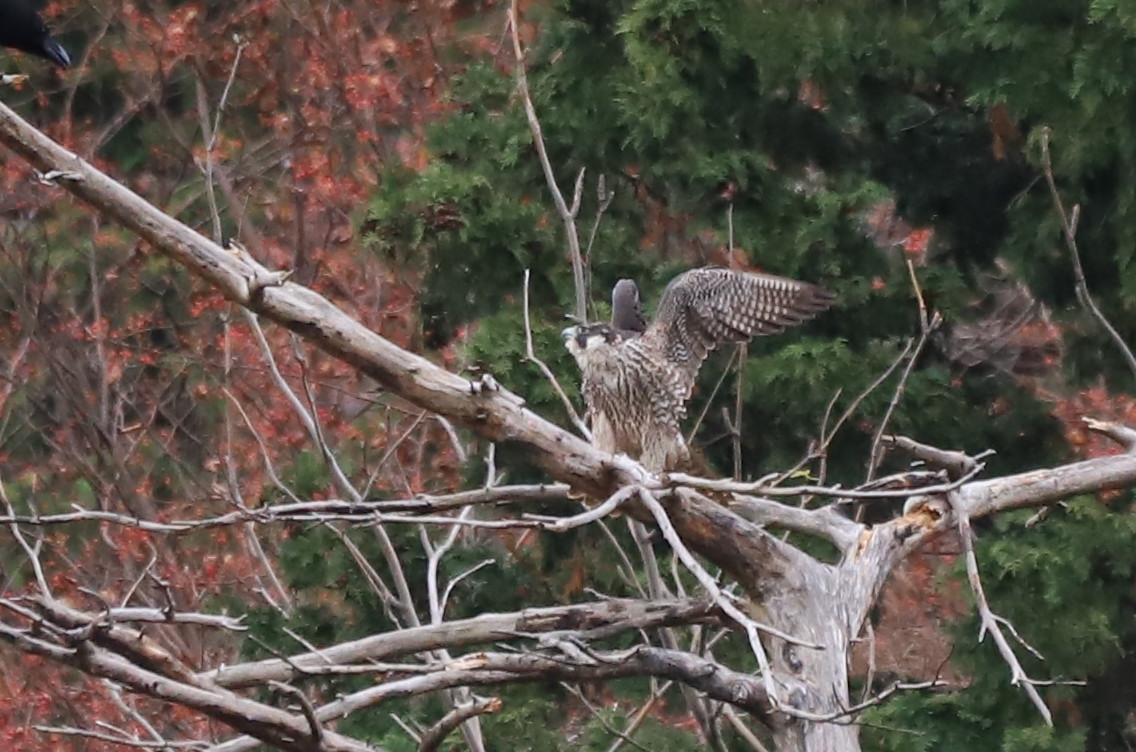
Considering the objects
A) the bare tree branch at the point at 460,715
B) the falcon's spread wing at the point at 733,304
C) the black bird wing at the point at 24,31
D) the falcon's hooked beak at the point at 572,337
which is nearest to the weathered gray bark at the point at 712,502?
the bare tree branch at the point at 460,715

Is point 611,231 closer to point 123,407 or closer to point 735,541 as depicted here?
point 735,541

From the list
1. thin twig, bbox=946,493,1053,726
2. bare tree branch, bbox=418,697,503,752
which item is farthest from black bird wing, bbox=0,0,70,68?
thin twig, bbox=946,493,1053,726

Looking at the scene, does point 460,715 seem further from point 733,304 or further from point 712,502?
point 733,304

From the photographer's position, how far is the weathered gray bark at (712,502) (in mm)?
3482

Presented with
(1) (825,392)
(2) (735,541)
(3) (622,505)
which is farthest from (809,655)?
(1) (825,392)

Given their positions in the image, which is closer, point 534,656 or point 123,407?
point 534,656

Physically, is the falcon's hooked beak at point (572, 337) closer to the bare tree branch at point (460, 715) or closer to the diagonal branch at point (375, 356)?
the diagonal branch at point (375, 356)

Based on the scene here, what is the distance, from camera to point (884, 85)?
22.2 ft

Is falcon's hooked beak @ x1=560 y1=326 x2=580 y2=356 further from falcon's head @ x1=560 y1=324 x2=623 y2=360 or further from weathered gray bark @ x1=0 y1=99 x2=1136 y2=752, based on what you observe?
weathered gray bark @ x1=0 y1=99 x2=1136 y2=752

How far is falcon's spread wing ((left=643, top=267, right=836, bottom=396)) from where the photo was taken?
16.0ft

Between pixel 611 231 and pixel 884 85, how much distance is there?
117 cm

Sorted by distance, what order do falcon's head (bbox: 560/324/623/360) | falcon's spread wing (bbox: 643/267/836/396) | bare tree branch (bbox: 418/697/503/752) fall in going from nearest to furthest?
bare tree branch (bbox: 418/697/503/752) → falcon's spread wing (bbox: 643/267/836/396) → falcon's head (bbox: 560/324/623/360)

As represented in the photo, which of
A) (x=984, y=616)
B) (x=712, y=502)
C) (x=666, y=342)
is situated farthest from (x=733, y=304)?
(x=984, y=616)

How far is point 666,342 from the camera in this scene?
16.8ft
